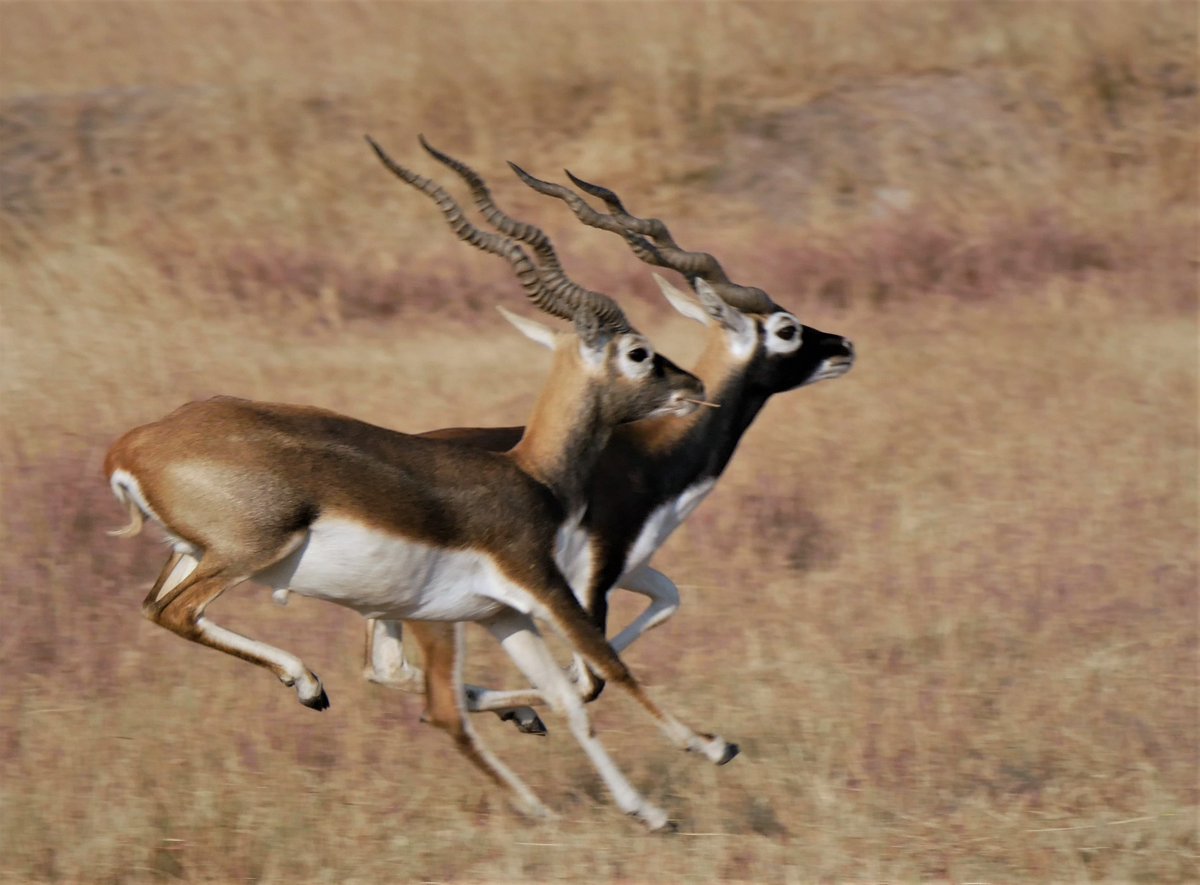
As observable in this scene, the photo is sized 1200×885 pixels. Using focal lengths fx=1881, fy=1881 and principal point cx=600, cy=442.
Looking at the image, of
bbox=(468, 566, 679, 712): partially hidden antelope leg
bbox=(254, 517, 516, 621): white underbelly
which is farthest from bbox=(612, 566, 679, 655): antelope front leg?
bbox=(254, 517, 516, 621): white underbelly

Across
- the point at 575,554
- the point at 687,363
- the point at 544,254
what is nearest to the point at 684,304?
the point at 544,254

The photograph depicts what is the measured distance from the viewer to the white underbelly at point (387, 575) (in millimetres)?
5750

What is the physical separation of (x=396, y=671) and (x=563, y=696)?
774 millimetres

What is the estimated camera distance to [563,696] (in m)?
6.50

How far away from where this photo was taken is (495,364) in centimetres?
1263

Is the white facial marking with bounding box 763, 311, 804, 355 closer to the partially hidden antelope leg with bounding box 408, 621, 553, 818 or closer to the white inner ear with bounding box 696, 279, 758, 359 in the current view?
the white inner ear with bounding box 696, 279, 758, 359

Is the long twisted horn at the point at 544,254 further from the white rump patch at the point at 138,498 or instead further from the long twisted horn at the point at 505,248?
the white rump patch at the point at 138,498

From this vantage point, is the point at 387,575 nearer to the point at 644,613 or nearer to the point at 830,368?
the point at 644,613

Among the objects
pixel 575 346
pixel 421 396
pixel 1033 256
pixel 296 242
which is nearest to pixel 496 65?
pixel 296 242

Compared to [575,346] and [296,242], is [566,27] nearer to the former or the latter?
[296,242]

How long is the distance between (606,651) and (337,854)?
3.78ft

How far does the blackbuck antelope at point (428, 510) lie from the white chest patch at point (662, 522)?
434mm

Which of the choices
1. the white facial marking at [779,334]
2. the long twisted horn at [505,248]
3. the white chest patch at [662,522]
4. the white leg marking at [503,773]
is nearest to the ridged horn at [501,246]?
the long twisted horn at [505,248]

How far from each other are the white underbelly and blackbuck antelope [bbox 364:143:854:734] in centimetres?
54
